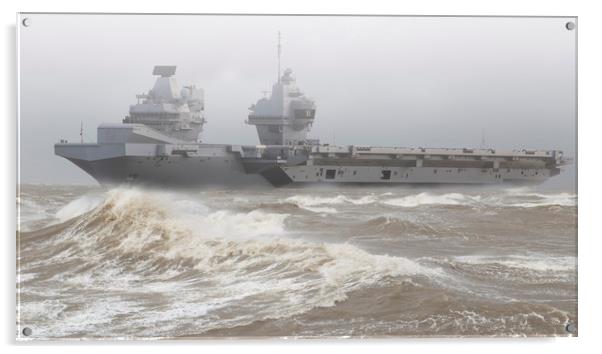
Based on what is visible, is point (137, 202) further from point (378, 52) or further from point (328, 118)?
point (378, 52)

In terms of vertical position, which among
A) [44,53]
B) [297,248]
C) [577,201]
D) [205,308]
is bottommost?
[205,308]

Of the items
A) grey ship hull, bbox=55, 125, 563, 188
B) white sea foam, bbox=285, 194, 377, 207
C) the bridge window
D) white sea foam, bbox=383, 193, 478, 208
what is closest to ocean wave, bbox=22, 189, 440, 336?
white sea foam, bbox=285, 194, 377, 207

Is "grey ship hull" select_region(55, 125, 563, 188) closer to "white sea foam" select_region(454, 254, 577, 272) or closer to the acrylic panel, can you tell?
the acrylic panel

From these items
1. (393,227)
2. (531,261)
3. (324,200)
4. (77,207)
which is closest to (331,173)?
(324,200)

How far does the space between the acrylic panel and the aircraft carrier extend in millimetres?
52

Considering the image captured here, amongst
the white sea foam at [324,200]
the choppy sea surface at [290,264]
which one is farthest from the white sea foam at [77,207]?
the white sea foam at [324,200]

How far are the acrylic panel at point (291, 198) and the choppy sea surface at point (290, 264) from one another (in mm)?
15

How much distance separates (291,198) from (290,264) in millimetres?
782

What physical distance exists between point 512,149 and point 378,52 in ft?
5.33

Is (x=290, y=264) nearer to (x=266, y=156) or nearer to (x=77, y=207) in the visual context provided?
(x=77, y=207)

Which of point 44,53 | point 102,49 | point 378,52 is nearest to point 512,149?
point 378,52

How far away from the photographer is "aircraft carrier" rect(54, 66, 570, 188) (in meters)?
6.10

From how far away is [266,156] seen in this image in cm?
757

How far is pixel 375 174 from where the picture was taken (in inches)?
276
